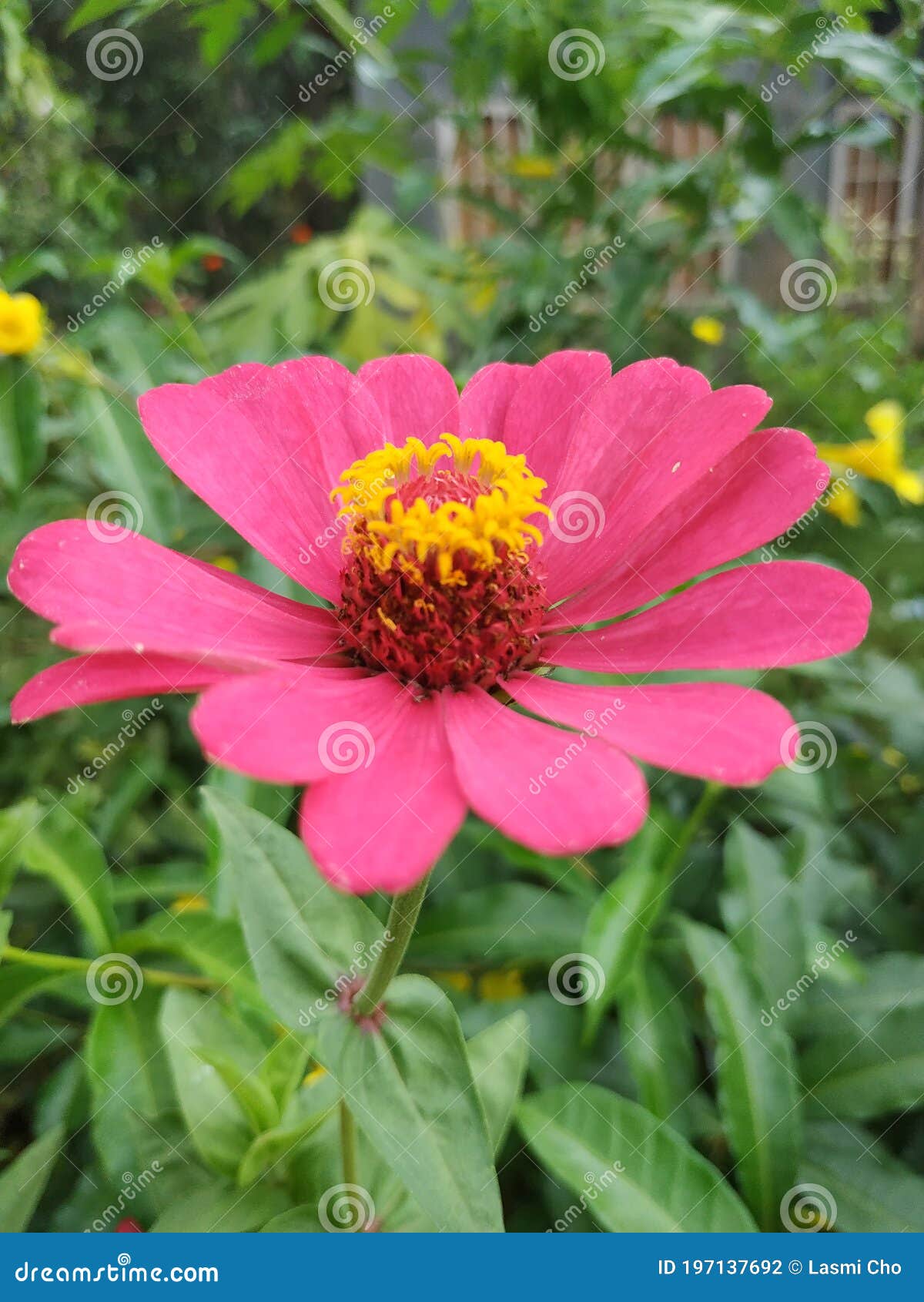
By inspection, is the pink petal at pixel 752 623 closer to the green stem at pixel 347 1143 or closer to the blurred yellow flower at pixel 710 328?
the green stem at pixel 347 1143

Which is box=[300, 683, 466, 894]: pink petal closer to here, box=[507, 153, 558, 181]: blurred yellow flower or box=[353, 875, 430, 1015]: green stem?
box=[353, 875, 430, 1015]: green stem

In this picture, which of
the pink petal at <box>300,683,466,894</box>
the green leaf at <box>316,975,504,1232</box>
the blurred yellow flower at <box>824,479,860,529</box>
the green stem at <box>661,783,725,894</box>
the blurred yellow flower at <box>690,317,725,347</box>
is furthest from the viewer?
the blurred yellow flower at <box>690,317,725,347</box>

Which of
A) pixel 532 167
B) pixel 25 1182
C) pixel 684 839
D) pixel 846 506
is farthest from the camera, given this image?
pixel 532 167

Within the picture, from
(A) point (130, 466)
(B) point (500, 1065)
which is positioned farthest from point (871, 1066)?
(A) point (130, 466)

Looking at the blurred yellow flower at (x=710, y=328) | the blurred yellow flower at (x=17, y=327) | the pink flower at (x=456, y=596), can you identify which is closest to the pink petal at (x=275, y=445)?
the pink flower at (x=456, y=596)

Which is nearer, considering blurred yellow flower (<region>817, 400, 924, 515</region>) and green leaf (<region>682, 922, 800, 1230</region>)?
green leaf (<region>682, 922, 800, 1230</region>)

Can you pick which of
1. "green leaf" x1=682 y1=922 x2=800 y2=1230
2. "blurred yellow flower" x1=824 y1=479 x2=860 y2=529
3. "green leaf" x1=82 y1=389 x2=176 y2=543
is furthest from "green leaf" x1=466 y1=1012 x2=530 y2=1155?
"blurred yellow flower" x1=824 y1=479 x2=860 y2=529

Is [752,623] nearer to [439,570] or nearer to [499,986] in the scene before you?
[439,570]
